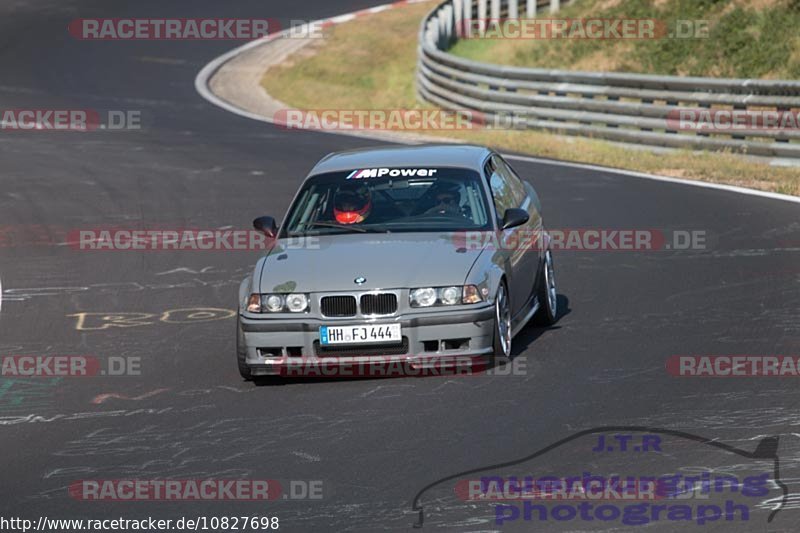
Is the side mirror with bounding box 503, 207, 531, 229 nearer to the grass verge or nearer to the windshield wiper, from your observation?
the windshield wiper

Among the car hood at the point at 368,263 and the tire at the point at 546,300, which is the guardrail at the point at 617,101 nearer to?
the tire at the point at 546,300

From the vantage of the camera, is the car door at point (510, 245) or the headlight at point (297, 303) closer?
the headlight at point (297, 303)

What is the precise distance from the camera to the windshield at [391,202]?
37.0ft

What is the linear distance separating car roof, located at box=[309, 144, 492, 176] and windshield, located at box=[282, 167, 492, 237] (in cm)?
10

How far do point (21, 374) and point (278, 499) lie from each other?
13.6 ft

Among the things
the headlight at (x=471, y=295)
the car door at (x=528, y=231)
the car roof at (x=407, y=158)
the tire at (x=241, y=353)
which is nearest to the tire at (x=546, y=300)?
the car door at (x=528, y=231)

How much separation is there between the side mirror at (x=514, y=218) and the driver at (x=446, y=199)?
0.37m

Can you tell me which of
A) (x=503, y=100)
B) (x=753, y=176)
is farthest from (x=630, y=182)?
(x=503, y=100)

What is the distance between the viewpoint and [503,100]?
88.9 ft

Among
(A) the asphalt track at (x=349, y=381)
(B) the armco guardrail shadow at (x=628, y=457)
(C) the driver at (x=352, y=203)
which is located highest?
(C) the driver at (x=352, y=203)

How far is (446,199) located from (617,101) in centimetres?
1368

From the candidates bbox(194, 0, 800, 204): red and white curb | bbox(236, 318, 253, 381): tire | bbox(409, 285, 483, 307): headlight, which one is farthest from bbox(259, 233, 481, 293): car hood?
bbox(194, 0, 800, 204): red and white curb

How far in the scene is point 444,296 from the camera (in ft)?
33.6

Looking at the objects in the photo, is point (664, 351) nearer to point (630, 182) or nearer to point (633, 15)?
point (630, 182)
